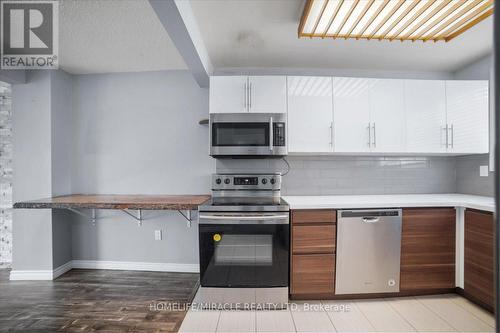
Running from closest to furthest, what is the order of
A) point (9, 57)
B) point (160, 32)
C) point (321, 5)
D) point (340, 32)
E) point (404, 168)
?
point (321, 5), point (340, 32), point (160, 32), point (9, 57), point (404, 168)

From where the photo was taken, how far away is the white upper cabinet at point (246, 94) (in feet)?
7.94

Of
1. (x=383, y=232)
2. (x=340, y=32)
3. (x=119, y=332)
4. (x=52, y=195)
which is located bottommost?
(x=119, y=332)

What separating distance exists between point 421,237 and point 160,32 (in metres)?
2.95

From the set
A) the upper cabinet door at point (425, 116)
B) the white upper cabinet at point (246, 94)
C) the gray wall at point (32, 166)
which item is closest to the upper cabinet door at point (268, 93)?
the white upper cabinet at point (246, 94)

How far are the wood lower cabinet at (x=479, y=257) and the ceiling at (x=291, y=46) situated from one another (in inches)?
62.5

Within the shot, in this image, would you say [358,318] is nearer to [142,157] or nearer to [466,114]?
[466,114]

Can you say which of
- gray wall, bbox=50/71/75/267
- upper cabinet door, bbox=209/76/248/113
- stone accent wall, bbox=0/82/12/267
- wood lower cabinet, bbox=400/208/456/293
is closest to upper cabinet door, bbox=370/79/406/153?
wood lower cabinet, bbox=400/208/456/293

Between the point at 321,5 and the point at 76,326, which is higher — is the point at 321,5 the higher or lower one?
the higher one

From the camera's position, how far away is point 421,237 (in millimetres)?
2172

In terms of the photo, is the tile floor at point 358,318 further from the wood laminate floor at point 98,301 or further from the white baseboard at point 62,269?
the white baseboard at point 62,269

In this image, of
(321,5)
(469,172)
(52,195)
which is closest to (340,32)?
(321,5)

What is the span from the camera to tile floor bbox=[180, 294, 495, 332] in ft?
6.00

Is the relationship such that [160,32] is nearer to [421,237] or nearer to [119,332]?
[119,332]

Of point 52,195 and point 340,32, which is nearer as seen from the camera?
point 340,32
